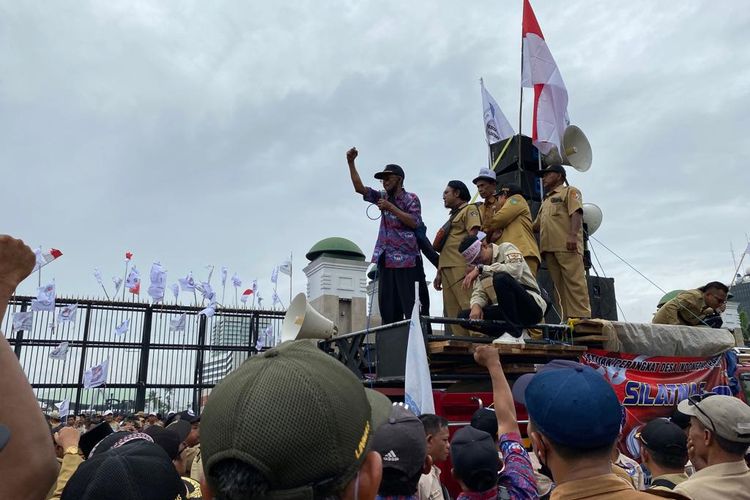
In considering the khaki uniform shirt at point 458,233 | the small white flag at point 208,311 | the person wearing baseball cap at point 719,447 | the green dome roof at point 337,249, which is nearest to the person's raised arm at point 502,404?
the person wearing baseball cap at point 719,447

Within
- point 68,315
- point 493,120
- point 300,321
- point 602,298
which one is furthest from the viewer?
point 68,315

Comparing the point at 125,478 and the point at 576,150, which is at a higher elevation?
the point at 576,150

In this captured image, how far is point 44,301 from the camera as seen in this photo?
1641 centimetres

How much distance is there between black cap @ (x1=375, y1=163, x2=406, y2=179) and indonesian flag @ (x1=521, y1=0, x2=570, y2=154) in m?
3.11

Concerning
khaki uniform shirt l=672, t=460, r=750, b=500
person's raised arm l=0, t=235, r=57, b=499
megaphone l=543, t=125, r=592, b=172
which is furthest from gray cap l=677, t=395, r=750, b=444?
megaphone l=543, t=125, r=592, b=172

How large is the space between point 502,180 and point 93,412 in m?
13.4

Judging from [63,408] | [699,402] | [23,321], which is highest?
[23,321]

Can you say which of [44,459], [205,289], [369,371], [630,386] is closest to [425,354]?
[369,371]

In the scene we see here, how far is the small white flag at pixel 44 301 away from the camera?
645 inches

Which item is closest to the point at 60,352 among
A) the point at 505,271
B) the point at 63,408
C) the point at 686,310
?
the point at 63,408

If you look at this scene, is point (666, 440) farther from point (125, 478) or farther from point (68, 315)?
point (68, 315)

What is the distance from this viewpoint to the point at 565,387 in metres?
1.79

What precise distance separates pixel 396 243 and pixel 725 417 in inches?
169

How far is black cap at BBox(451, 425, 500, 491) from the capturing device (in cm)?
248
